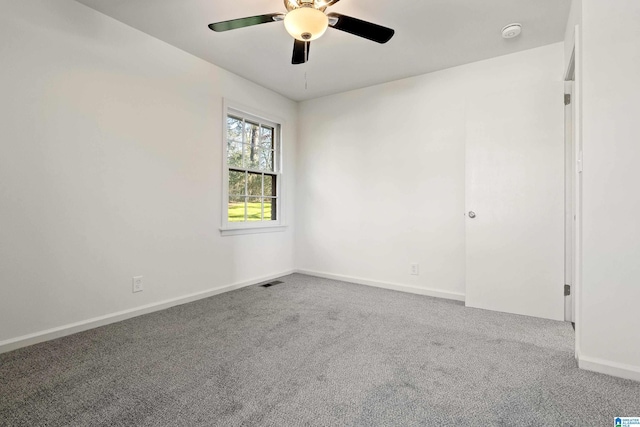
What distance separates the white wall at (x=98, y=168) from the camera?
2072mm

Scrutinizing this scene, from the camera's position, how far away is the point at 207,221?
3.30 m

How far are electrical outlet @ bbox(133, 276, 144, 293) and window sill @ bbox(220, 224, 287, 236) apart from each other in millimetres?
953

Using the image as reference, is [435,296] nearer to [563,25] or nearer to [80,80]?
[563,25]

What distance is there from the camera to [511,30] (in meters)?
2.56

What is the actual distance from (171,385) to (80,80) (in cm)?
235

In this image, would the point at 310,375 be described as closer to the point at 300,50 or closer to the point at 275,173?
the point at 300,50

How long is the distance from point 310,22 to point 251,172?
229cm

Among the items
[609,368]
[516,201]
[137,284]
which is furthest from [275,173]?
[609,368]

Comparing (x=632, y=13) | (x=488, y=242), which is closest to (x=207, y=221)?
(x=488, y=242)

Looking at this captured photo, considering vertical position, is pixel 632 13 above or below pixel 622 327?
above

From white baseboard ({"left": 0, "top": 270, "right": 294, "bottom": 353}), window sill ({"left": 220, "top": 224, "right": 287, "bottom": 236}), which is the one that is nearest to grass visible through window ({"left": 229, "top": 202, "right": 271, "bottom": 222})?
window sill ({"left": 220, "top": 224, "right": 287, "bottom": 236})

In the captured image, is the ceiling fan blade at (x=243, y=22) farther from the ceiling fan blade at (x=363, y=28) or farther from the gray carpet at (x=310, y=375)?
the gray carpet at (x=310, y=375)

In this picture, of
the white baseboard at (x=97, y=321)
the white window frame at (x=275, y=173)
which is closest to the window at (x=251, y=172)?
the white window frame at (x=275, y=173)

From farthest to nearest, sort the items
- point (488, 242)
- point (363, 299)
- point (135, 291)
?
point (363, 299), point (488, 242), point (135, 291)
